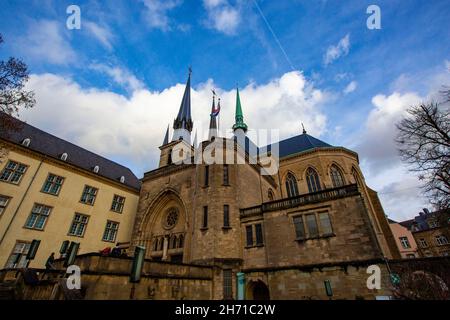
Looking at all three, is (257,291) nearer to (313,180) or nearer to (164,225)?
(164,225)

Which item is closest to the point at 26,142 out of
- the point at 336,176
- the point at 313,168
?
the point at 313,168

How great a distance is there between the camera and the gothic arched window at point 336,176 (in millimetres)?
23203

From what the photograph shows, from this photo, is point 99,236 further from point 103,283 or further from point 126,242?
point 103,283

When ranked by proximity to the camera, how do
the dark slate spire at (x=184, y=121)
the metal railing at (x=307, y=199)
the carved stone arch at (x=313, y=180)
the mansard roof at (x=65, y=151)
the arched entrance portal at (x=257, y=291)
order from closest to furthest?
1. the metal railing at (x=307, y=199)
2. the arched entrance portal at (x=257, y=291)
3. the mansard roof at (x=65, y=151)
4. the carved stone arch at (x=313, y=180)
5. the dark slate spire at (x=184, y=121)

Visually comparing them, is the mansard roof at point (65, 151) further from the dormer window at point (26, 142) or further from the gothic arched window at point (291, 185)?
the gothic arched window at point (291, 185)

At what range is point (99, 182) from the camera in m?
22.2

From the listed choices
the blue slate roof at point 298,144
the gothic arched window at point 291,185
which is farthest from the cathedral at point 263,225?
the blue slate roof at point 298,144

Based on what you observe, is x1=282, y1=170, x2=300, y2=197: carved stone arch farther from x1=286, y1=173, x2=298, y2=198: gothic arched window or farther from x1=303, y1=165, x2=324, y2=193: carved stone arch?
x1=303, y1=165, x2=324, y2=193: carved stone arch

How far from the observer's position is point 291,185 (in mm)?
25969

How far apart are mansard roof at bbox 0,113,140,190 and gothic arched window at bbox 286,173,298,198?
1814cm

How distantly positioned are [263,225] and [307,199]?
11.7 feet

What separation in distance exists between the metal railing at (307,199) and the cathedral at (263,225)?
2.3 inches

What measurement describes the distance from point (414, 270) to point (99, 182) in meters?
25.1

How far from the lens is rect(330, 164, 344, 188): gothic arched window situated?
23203 millimetres
